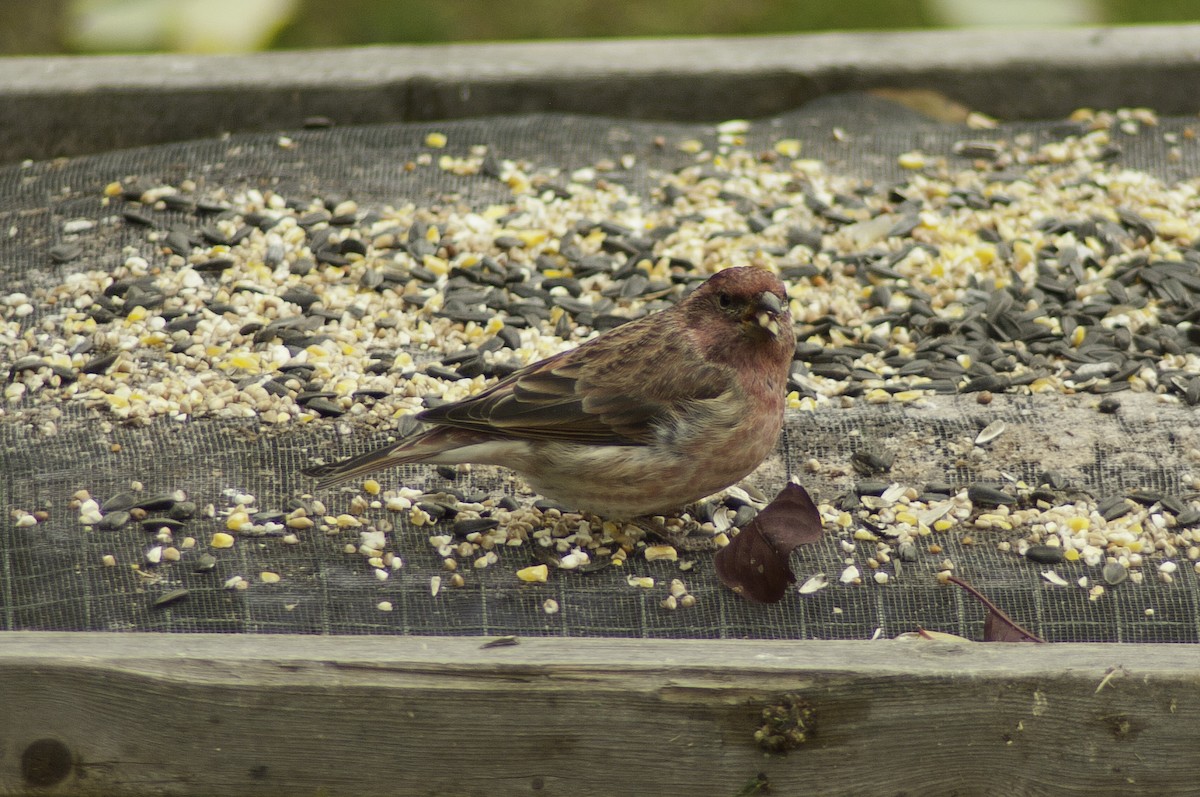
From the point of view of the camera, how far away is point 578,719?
238 centimetres

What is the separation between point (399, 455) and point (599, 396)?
19.8 inches

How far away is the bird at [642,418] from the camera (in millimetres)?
3260

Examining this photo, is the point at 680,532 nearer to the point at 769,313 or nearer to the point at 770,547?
the point at 770,547

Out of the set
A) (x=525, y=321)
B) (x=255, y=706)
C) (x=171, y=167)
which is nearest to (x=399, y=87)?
(x=171, y=167)

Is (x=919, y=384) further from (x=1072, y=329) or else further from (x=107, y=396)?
(x=107, y=396)

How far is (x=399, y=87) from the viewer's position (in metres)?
5.51

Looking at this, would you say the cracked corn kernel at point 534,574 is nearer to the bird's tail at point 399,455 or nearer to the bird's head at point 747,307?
the bird's tail at point 399,455

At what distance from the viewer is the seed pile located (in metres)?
3.38

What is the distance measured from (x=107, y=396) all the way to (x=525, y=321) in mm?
1245

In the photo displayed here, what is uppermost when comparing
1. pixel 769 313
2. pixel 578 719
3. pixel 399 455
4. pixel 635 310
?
pixel 635 310

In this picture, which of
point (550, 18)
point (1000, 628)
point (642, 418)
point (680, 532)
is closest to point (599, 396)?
point (642, 418)

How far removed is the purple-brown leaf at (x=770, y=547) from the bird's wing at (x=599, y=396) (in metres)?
0.32

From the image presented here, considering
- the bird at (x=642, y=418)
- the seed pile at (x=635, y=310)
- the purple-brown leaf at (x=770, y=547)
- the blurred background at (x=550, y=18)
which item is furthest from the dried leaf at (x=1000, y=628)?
the blurred background at (x=550, y=18)

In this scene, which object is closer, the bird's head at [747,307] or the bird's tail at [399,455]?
the bird's tail at [399,455]
